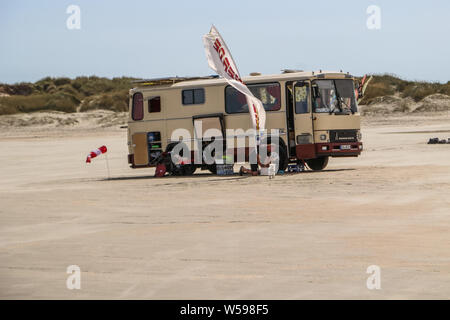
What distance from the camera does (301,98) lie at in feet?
72.3

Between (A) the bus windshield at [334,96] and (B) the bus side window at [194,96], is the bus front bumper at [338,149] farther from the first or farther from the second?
(B) the bus side window at [194,96]

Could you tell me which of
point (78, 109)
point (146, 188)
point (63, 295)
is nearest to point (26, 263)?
point (63, 295)

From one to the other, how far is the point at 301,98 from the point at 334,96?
2.74 ft

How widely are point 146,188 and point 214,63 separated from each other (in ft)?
11.1

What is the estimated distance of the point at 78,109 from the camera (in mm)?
67000

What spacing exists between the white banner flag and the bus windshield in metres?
1.65

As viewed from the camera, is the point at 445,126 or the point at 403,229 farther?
the point at 445,126

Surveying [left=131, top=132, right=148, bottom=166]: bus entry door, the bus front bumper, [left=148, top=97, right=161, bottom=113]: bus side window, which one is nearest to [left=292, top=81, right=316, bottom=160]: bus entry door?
the bus front bumper

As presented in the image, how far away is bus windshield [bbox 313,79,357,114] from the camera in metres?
22.0

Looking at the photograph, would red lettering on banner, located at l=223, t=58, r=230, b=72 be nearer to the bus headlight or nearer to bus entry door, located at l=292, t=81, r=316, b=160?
bus entry door, located at l=292, t=81, r=316, b=160

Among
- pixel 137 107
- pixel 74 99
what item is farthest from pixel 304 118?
pixel 74 99

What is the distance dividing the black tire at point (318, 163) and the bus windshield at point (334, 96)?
1.91 metres
